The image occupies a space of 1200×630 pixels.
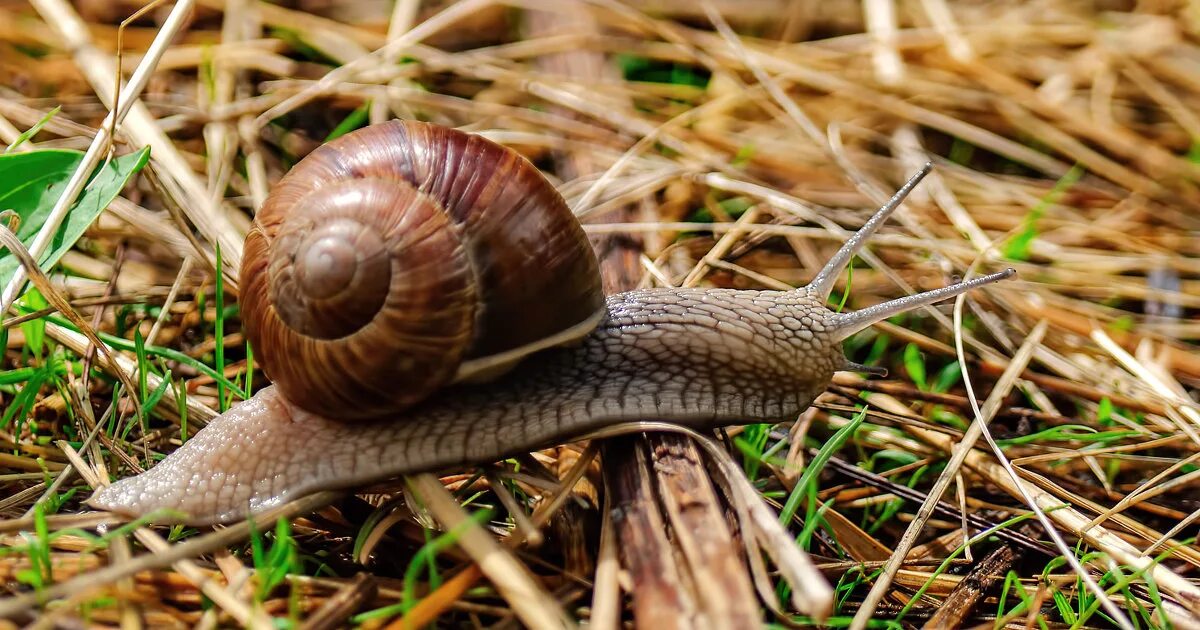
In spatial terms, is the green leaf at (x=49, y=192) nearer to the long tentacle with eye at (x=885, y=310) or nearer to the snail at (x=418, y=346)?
the snail at (x=418, y=346)

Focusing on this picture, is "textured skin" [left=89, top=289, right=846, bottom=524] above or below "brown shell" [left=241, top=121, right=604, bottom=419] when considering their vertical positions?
below

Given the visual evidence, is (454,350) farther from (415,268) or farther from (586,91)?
(586,91)

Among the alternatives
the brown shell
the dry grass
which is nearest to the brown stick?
the dry grass

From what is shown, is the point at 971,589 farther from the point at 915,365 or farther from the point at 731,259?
the point at 731,259

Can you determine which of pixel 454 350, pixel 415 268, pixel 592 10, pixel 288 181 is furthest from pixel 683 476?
pixel 592 10

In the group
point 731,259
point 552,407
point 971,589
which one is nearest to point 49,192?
point 552,407

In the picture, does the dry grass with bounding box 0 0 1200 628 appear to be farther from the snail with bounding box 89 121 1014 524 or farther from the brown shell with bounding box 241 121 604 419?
the brown shell with bounding box 241 121 604 419

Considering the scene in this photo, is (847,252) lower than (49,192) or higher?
lower
